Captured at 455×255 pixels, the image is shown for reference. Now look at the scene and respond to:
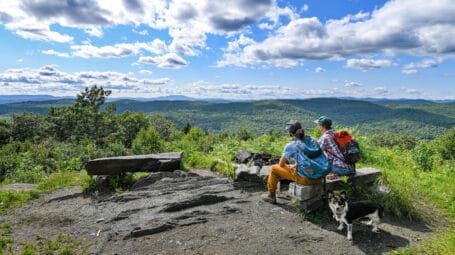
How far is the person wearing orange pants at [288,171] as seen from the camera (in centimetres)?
846

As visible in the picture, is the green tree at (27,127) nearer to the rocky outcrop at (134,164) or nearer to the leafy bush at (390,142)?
the leafy bush at (390,142)

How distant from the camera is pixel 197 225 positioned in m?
8.12

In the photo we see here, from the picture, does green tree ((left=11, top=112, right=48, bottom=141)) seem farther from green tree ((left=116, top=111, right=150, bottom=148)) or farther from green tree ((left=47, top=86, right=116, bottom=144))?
green tree ((left=116, top=111, right=150, bottom=148))

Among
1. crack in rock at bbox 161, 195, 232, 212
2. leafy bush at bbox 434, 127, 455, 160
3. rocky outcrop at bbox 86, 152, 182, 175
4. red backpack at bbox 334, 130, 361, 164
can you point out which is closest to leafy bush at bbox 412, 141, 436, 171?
red backpack at bbox 334, 130, 361, 164

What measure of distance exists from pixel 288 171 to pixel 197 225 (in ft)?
8.41

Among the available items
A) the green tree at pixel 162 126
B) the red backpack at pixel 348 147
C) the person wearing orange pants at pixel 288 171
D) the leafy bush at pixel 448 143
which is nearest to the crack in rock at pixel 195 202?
the person wearing orange pants at pixel 288 171

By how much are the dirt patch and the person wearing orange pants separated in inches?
13.5

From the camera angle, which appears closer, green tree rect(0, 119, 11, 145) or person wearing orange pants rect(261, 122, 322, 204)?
person wearing orange pants rect(261, 122, 322, 204)

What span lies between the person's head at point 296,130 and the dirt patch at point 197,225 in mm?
1826

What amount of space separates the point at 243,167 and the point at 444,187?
630cm

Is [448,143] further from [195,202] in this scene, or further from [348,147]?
[195,202]

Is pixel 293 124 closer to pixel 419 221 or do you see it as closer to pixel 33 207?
pixel 419 221

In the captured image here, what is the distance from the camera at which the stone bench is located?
8.26m

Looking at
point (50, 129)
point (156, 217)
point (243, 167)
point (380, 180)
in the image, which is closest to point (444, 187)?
point (380, 180)
